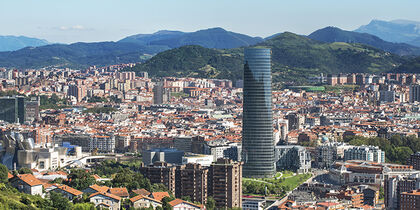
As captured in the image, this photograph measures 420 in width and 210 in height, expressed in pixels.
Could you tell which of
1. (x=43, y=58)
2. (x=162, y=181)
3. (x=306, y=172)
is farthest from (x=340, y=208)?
(x=43, y=58)

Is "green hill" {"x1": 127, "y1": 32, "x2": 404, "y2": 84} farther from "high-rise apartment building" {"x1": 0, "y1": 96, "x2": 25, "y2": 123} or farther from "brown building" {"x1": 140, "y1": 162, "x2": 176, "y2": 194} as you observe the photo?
"brown building" {"x1": 140, "y1": 162, "x2": 176, "y2": 194}

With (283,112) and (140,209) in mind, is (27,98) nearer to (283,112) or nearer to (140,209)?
(283,112)

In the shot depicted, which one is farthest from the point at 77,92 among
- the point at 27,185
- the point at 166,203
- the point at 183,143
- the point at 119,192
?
the point at 27,185

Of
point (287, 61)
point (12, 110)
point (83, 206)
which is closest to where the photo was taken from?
point (83, 206)

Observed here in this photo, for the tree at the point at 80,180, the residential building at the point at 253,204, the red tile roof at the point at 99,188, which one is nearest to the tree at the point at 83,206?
the red tile roof at the point at 99,188

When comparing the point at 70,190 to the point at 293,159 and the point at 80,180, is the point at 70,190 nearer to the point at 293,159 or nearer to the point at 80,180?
the point at 80,180

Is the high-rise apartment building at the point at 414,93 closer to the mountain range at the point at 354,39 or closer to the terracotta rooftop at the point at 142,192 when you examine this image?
the terracotta rooftop at the point at 142,192
